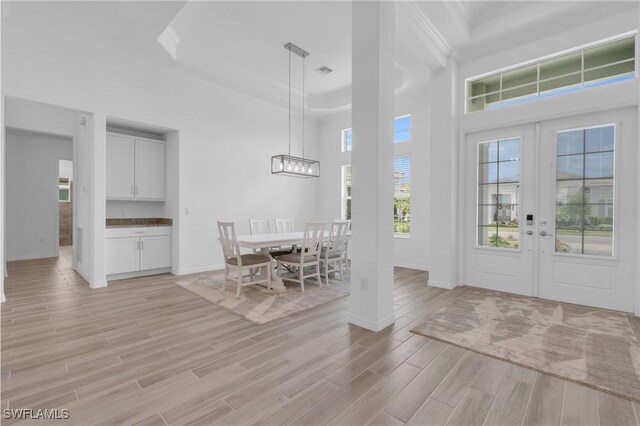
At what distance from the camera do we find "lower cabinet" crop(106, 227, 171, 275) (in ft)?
15.2

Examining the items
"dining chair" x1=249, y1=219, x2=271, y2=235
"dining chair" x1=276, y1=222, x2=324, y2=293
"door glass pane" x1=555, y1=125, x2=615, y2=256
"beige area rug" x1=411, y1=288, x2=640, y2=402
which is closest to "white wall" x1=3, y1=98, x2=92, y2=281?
"dining chair" x1=249, y1=219, x2=271, y2=235

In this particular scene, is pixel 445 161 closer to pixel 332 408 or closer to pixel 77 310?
pixel 332 408

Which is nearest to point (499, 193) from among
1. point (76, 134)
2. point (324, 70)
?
point (324, 70)

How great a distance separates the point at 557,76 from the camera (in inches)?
150

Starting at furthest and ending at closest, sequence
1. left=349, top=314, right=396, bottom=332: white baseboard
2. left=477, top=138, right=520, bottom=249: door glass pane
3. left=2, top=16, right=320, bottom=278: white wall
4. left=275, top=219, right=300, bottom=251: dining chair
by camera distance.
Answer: left=275, top=219, right=300, bottom=251: dining chair
left=477, top=138, right=520, bottom=249: door glass pane
left=2, top=16, right=320, bottom=278: white wall
left=349, top=314, right=396, bottom=332: white baseboard

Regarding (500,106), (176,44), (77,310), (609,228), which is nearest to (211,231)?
(77,310)

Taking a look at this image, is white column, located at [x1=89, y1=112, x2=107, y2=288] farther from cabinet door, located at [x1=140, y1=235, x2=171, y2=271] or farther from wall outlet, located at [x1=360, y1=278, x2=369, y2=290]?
wall outlet, located at [x1=360, y1=278, x2=369, y2=290]

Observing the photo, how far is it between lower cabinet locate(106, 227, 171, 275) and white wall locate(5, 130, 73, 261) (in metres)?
3.76

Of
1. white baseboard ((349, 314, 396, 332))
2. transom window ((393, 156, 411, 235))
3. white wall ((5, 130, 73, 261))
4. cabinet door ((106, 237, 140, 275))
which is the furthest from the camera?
white wall ((5, 130, 73, 261))

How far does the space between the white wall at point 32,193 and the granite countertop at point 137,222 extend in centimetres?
349

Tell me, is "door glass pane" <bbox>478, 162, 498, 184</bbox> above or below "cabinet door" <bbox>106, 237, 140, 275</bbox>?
above

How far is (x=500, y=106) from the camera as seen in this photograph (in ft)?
13.9

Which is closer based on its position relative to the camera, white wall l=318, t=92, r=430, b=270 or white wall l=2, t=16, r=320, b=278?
white wall l=2, t=16, r=320, b=278

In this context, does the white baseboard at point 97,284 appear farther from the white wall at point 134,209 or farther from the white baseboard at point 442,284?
the white baseboard at point 442,284
